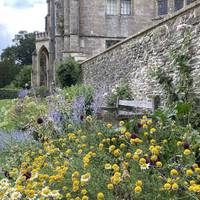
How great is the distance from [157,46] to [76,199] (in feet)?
24.5

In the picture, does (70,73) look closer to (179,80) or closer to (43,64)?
(179,80)

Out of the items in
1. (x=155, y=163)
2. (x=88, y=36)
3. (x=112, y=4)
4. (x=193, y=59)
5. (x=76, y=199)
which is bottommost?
(x=76, y=199)

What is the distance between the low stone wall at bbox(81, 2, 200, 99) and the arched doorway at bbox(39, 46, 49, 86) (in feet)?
71.0

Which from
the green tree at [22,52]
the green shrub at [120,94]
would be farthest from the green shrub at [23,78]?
the green shrub at [120,94]

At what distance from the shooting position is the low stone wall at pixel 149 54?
7.74m

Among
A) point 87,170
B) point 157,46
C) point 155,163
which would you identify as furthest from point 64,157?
point 157,46

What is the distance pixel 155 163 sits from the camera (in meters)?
3.21

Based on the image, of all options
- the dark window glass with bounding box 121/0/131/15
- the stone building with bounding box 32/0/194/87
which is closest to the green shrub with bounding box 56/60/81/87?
the stone building with bounding box 32/0/194/87

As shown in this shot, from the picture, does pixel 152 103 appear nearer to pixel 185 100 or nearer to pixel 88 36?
pixel 185 100

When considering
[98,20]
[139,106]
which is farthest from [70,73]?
[139,106]

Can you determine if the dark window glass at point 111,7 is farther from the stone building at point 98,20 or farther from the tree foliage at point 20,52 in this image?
the tree foliage at point 20,52

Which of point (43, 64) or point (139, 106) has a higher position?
point (43, 64)

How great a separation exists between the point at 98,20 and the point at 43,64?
12974 millimetres

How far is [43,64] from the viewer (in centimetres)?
4119
